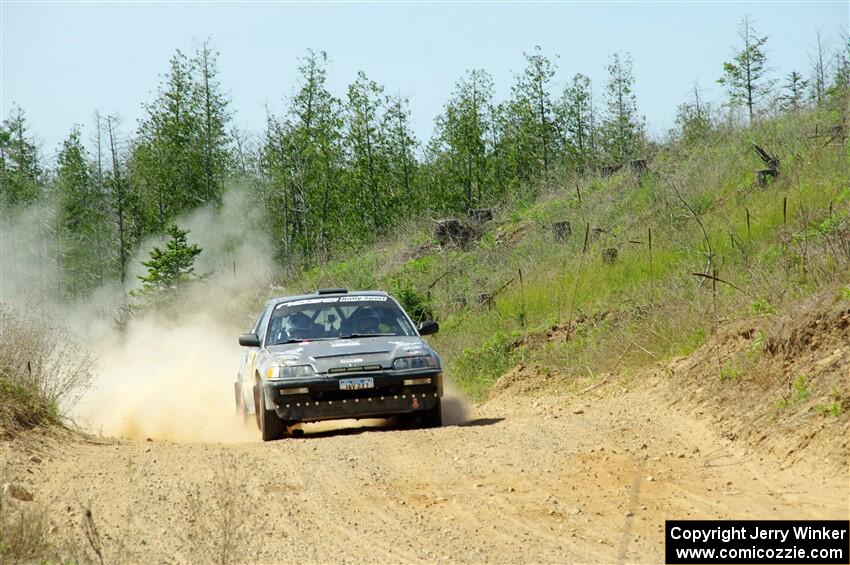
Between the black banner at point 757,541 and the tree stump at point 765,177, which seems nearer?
the black banner at point 757,541

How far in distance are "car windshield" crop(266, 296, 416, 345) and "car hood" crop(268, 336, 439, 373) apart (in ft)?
1.13

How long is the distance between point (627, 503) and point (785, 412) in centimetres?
260

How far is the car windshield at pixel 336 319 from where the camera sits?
13883 mm

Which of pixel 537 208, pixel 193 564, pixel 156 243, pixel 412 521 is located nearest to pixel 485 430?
pixel 412 521

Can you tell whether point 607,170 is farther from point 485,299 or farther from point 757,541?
point 757,541

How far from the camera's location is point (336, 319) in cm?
1423

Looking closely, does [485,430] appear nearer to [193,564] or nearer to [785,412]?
[785,412]

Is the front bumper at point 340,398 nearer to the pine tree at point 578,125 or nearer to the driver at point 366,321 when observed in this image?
the driver at point 366,321

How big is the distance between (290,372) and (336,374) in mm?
508

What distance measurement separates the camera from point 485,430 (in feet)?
38.8

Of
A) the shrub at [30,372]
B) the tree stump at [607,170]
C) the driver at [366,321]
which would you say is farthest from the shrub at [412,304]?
the tree stump at [607,170]

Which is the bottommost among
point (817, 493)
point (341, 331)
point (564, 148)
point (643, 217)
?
point (817, 493)

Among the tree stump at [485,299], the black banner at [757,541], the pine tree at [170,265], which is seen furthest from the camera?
the pine tree at [170,265]

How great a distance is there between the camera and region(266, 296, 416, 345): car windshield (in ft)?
45.5
